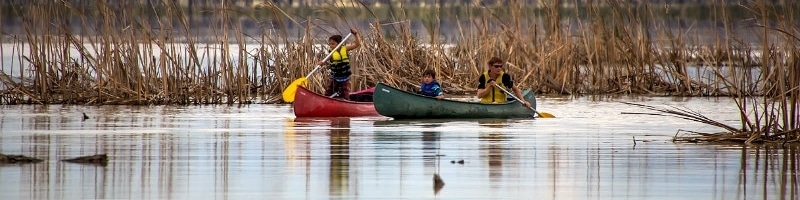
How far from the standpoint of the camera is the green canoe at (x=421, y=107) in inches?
757

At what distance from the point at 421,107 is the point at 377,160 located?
6.84 meters

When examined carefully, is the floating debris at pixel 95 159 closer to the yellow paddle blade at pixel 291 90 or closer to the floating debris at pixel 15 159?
the floating debris at pixel 15 159

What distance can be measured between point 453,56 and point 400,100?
6.91 m

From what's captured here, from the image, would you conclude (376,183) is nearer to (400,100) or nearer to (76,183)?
(76,183)

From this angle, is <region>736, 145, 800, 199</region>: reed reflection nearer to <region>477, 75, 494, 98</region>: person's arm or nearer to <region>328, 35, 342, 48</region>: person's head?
<region>477, 75, 494, 98</region>: person's arm

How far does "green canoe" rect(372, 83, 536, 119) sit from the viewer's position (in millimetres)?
19234

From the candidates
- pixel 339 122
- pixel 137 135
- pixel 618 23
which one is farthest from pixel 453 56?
pixel 137 135

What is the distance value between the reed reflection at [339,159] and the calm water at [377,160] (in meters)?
0.01

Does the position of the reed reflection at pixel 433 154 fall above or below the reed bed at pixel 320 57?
below

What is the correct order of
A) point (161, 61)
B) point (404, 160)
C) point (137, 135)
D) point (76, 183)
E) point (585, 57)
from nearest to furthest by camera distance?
point (76, 183), point (404, 160), point (137, 135), point (161, 61), point (585, 57)

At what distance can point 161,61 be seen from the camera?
2191cm

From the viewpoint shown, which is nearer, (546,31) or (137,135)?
(137,135)

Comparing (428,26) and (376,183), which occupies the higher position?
(428,26)

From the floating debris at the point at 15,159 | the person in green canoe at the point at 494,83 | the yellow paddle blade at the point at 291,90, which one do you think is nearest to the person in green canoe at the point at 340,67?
the yellow paddle blade at the point at 291,90
